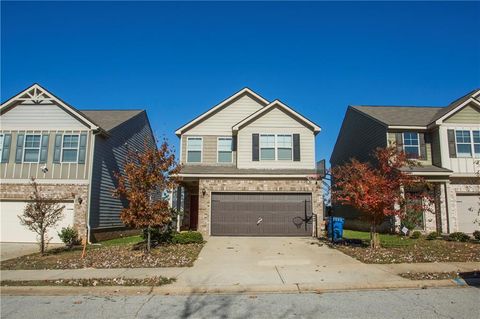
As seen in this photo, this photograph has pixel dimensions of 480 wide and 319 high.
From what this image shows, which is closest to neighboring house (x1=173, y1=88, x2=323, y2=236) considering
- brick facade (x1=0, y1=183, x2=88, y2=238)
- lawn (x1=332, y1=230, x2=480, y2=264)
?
lawn (x1=332, y1=230, x2=480, y2=264)

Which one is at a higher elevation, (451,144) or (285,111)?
(285,111)

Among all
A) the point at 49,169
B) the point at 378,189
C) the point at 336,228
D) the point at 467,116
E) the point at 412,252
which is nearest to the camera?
the point at 412,252

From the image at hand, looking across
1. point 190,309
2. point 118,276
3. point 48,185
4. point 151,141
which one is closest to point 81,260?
point 118,276

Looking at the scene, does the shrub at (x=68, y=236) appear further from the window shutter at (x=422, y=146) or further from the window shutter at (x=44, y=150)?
the window shutter at (x=422, y=146)

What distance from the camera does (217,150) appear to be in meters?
21.2

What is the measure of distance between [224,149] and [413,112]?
41.8ft

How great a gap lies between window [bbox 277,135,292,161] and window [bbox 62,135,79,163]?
10876 mm

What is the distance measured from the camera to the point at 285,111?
2038 centimetres

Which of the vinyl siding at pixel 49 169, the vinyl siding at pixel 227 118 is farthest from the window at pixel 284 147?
the vinyl siding at pixel 49 169

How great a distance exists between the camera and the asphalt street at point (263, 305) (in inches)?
247

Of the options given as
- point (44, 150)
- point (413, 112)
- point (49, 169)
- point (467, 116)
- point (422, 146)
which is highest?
point (413, 112)

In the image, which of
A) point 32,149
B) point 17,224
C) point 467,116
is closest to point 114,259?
point 17,224

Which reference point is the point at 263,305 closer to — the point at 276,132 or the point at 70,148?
the point at 276,132

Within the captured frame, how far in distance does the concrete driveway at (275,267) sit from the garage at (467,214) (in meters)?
10.1
